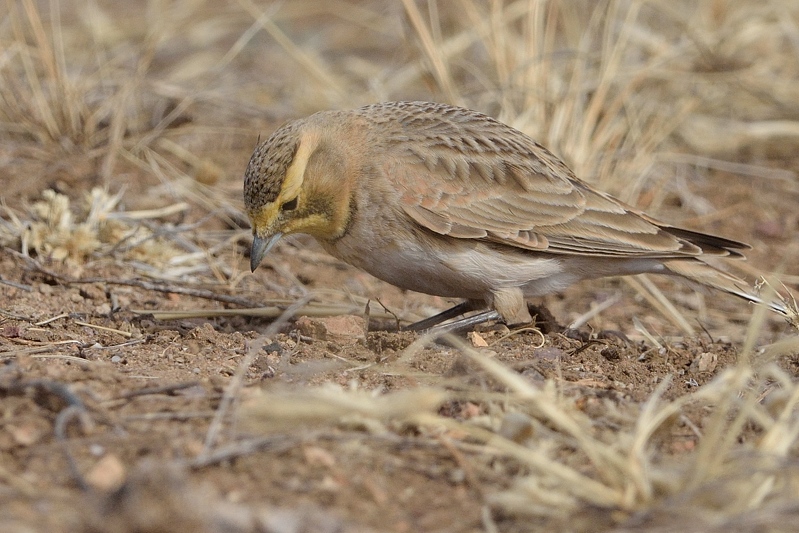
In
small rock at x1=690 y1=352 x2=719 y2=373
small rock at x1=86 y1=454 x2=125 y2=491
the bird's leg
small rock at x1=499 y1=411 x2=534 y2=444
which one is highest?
small rock at x1=499 y1=411 x2=534 y2=444

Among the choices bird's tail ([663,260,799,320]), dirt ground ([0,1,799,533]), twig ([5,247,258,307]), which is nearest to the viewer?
dirt ground ([0,1,799,533])

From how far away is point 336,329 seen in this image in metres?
5.40

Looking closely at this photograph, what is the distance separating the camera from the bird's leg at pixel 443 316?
19.7 ft

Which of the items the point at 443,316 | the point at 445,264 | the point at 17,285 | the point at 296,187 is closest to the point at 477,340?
the point at 445,264

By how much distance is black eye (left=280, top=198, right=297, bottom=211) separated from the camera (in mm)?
5469

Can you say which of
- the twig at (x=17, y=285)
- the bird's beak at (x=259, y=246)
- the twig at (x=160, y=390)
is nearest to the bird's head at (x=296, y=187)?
the bird's beak at (x=259, y=246)

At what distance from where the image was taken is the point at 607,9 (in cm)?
849

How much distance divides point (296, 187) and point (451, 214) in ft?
2.91

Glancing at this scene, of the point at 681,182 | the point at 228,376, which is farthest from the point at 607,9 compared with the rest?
the point at 228,376

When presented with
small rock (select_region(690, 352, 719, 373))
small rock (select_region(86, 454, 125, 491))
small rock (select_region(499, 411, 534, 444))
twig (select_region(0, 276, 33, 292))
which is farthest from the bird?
small rock (select_region(86, 454, 125, 491))

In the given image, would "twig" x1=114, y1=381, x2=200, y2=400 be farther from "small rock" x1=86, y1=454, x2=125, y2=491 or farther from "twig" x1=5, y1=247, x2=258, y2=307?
"twig" x1=5, y1=247, x2=258, y2=307

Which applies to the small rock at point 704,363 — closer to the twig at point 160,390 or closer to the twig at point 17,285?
the twig at point 160,390

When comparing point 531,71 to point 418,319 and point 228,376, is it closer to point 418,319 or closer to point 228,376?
point 418,319

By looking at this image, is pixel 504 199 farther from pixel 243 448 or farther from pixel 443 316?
pixel 243 448
